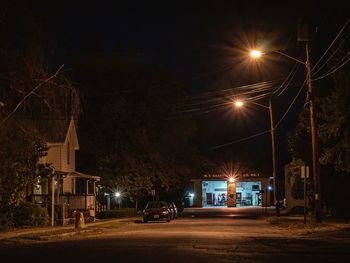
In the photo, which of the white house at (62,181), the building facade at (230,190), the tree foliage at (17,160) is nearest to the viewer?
the tree foliage at (17,160)

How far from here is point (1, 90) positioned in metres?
25.6

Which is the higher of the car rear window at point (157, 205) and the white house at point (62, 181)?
the white house at point (62, 181)

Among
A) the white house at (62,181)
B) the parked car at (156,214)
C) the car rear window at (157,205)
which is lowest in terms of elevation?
the parked car at (156,214)

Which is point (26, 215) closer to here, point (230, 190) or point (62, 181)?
point (62, 181)

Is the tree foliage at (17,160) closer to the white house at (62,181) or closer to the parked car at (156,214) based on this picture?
the white house at (62,181)

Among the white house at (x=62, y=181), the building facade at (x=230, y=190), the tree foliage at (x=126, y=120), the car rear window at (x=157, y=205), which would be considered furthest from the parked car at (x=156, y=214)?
the building facade at (x=230, y=190)

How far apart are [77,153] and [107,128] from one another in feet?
14.7

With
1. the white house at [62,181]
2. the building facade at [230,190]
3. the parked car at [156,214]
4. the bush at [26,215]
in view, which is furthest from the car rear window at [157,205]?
the building facade at [230,190]

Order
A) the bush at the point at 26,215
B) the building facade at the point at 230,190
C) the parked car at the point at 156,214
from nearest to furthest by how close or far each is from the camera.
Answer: the bush at the point at 26,215
the parked car at the point at 156,214
the building facade at the point at 230,190

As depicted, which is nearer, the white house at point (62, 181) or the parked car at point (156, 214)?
the white house at point (62, 181)

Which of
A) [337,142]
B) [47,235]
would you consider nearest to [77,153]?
[337,142]

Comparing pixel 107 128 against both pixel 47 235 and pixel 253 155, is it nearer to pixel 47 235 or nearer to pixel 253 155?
pixel 47 235

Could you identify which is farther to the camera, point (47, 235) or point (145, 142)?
point (145, 142)

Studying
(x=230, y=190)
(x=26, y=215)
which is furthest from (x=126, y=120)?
(x=230, y=190)
